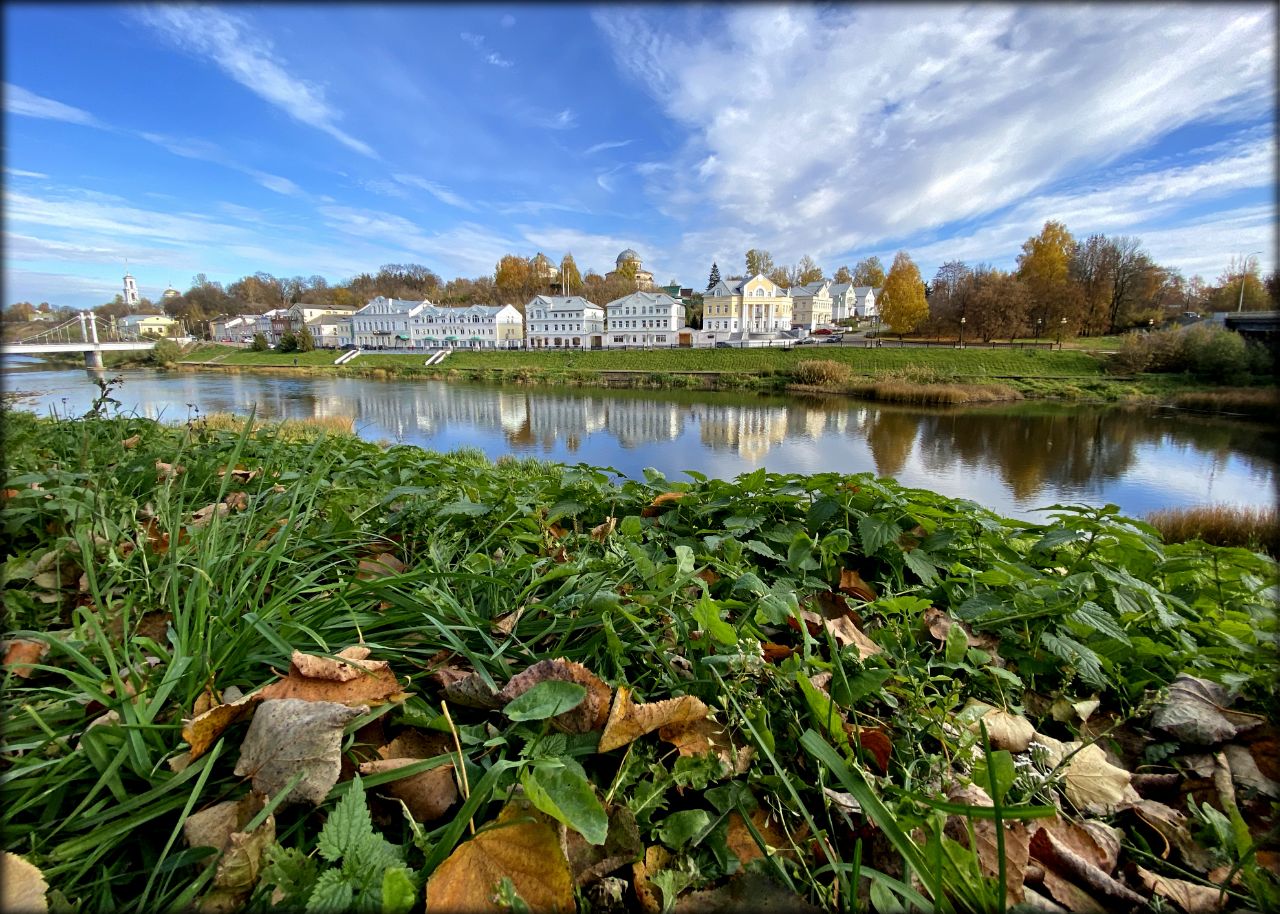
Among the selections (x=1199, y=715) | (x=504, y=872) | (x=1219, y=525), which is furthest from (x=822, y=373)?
(x=504, y=872)

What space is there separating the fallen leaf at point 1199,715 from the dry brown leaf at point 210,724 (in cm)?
209

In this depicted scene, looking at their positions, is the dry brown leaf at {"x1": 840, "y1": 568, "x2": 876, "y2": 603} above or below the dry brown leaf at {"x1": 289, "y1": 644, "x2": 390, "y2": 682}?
below

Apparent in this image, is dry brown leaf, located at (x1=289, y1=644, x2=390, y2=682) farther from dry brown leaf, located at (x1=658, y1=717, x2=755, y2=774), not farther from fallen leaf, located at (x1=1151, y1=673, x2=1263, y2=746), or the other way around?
fallen leaf, located at (x1=1151, y1=673, x2=1263, y2=746)

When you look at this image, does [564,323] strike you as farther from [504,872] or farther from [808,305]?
[504,872]

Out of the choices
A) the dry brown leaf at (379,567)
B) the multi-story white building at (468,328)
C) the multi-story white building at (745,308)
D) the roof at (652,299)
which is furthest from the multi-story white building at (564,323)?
the dry brown leaf at (379,567)

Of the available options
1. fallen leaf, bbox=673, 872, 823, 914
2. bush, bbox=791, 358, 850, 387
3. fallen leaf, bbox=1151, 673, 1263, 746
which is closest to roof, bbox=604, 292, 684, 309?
bush, bbox=791, 358, 850, 387

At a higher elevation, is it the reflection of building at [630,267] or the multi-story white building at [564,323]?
the reflection of building at [630,267]

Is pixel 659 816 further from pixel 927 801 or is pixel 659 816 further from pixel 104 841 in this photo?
pixel 104 841

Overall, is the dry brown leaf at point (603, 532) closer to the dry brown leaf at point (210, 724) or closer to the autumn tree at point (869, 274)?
the dry brown leaf at point (210, 724)

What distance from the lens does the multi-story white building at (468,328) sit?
2840 inches

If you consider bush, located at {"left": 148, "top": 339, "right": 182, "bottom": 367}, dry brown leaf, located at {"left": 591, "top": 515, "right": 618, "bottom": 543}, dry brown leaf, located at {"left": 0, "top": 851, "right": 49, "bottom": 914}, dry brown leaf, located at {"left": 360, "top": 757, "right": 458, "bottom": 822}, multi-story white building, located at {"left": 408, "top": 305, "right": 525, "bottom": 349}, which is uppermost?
multi-story white building, located at {"left": 408, "top": 305, "right": 525, "bottom": 349}

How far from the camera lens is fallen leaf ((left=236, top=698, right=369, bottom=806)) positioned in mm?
932

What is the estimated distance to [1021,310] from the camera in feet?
159

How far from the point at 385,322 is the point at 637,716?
8706 cm
